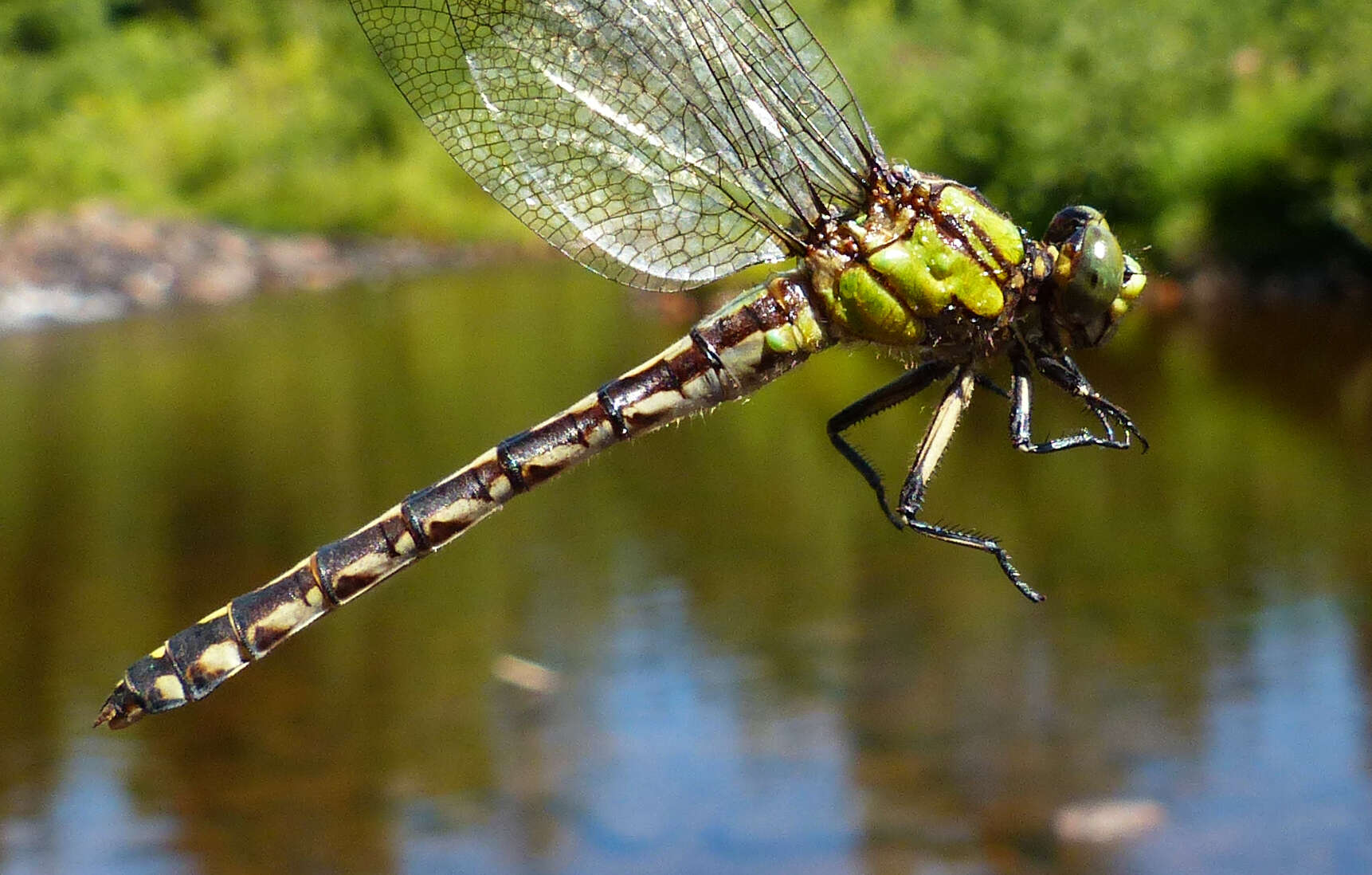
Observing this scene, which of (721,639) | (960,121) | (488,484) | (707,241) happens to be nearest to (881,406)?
(707,241)

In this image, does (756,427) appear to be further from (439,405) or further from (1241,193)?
(1241,193)

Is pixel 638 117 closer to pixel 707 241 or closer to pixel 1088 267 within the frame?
pixel 707 241

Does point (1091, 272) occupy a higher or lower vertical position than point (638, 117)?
lower

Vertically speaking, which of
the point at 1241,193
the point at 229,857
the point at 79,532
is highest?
the point at 79,532

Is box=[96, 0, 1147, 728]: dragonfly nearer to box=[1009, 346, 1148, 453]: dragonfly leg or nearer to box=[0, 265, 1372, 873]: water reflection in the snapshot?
box=[1009, 346, 1148, 453]: dragonfly leg

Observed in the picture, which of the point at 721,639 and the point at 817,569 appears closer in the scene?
the point at 721,639

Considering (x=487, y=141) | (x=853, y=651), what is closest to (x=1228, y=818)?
(x=853, y=651)

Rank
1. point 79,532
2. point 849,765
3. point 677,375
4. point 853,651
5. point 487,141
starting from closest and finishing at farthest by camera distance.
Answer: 1. point 677,375
2. point 487,141
3. point 849,765
4. point 853,651
5. point 79,532
